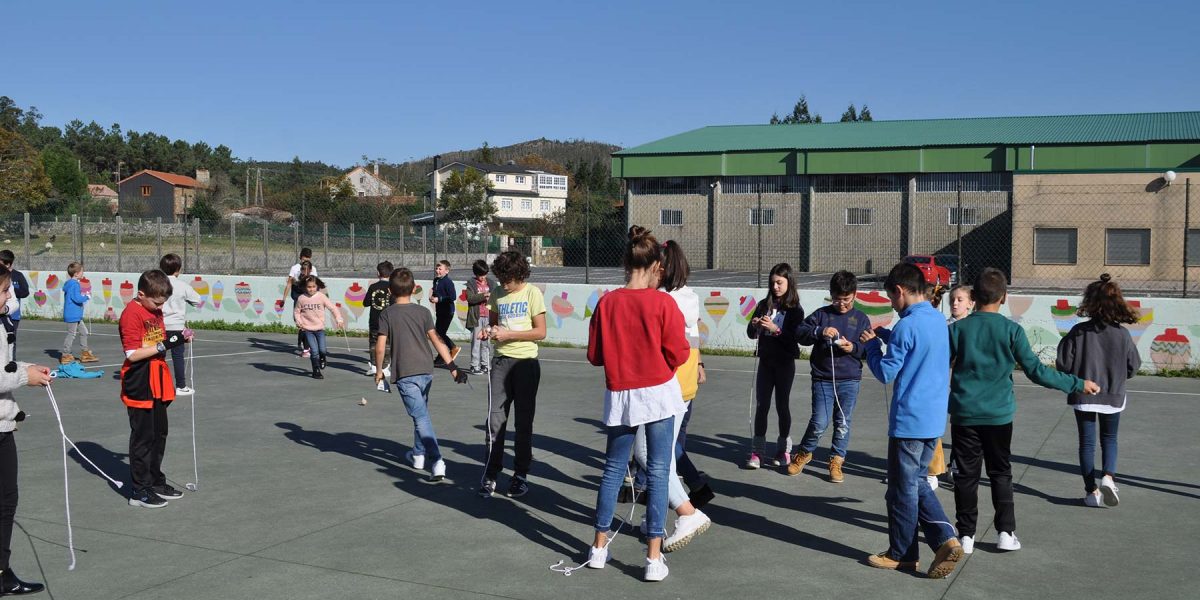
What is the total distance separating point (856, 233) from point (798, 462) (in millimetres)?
45057

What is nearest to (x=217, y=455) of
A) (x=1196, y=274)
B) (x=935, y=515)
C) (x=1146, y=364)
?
(x=935, y=515)

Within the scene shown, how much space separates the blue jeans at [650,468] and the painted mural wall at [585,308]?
7717 mm

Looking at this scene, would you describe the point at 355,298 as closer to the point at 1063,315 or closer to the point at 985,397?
the point at 1063,315

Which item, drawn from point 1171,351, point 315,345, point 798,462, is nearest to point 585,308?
point 315,345

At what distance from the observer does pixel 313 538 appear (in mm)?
6375

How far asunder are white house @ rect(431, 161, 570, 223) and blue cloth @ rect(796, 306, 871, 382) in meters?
103

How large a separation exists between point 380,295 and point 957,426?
9.49m

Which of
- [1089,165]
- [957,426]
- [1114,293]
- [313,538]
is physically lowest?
[313,538]

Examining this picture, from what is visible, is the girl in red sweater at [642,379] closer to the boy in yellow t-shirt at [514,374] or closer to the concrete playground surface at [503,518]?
the concrete playground surface at [503,518]

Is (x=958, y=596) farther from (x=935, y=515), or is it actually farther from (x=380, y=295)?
(x=380, y=295)

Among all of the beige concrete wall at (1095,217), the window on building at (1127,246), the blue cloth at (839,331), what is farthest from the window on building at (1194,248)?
the blue cloth at (839,331)

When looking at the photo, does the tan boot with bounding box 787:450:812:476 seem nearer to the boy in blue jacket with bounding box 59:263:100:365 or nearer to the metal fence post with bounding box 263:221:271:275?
the boy in blue jacket with bounding box 59:263:100:365

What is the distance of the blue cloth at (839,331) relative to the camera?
7.85 m

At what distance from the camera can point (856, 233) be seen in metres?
51.6
